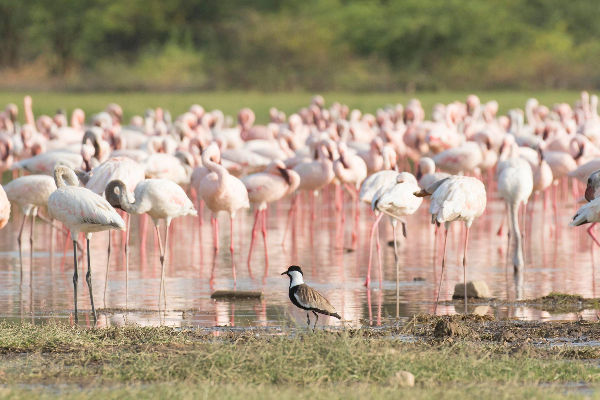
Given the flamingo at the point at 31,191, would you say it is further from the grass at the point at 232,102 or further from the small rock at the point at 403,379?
the grass at the point at 232,102

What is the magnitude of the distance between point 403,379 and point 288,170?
22.4ft

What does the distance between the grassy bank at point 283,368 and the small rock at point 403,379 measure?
0.16 feet

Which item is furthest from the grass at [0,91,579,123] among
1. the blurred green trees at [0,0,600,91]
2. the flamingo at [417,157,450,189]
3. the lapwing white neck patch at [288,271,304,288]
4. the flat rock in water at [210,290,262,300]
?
the lapwing white neck patch at [288,271,304,288]

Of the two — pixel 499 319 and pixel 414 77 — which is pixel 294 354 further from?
pixel 414 77

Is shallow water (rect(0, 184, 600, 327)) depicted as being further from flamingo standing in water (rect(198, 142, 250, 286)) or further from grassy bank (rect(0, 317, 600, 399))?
grassy bank (rect(0, 317, 600, 399))

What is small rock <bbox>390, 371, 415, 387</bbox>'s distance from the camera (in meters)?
5.67

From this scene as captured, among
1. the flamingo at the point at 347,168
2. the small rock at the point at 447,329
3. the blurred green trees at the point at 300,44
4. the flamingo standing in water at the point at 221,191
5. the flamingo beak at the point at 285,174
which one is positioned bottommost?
the small rock at the point at 447,329

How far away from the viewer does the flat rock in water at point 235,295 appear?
30.1 ft

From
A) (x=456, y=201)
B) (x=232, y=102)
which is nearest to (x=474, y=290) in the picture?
(x=456, y=201)

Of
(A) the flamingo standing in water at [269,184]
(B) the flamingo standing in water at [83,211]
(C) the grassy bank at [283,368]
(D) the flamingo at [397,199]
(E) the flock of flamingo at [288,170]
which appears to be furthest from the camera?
(A) the flamingo standing in water at [269,184]

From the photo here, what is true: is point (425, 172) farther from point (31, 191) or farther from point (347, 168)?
point (31, 191)

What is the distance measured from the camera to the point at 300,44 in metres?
53.3

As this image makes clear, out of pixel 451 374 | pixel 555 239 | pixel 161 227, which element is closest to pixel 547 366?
pixel 451 374

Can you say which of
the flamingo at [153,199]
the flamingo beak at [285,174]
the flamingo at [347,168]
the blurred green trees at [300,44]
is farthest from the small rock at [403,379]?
the blurred green trees at [300,44]
